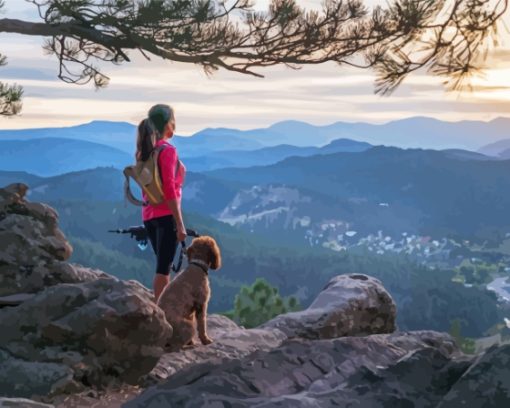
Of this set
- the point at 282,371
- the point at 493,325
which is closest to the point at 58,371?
the point at 282,371

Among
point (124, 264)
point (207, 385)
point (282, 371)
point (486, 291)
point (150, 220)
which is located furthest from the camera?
point (486, 291)

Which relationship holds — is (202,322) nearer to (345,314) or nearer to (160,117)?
(160,117)

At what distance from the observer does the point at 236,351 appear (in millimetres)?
7660

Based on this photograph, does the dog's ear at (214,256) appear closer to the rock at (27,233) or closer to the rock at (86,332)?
the rock at (86,332)

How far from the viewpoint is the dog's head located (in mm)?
7188

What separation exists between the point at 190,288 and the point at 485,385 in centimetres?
502

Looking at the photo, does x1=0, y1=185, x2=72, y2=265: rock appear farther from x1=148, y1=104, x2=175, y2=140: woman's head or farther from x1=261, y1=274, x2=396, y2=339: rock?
x1=261, y1=274, x2=396, y2=339: rock

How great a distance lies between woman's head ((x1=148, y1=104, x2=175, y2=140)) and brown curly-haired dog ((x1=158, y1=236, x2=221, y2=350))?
0.94m

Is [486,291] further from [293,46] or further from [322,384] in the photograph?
[322,384]

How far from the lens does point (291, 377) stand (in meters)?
2.89

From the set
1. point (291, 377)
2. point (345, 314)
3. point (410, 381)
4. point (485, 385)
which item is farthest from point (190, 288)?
point (485, 385)

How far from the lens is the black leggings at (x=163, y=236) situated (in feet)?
24.1

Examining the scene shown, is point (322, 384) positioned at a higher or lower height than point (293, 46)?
lower

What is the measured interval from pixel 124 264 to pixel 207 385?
78362mm
